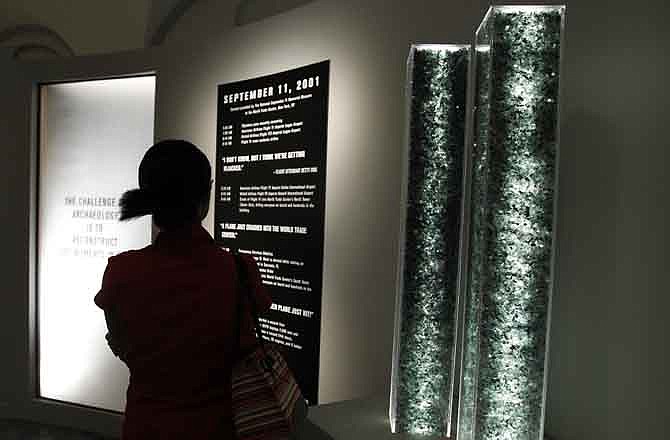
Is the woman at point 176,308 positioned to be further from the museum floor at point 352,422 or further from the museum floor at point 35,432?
the museum floor at point 35,432

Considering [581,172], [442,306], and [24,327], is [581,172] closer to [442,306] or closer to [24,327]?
[442,306]

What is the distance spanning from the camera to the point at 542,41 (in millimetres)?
1557

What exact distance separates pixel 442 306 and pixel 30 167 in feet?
13.2

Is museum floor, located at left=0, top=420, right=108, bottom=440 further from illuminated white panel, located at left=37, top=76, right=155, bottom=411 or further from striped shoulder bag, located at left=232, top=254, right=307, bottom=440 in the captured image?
striped shoulder bag, located at left=232, top=254, right=307, bottom=440

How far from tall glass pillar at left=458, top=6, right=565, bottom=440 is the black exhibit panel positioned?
160 cm

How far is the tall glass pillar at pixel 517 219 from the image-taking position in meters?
1.56

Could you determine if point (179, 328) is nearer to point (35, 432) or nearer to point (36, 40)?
point (35, 432)

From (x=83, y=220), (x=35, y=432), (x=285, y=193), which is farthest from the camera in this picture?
(x=83, y=220)

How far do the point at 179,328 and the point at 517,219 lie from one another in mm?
968

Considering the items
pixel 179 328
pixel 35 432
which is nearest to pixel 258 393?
pixel 179 328

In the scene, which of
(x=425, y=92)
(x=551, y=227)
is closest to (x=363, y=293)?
(x=425, y=92)

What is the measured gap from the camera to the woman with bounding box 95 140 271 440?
1484 mm

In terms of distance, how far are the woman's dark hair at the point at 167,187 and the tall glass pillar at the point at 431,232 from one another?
30.8 inches

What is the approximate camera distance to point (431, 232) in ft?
6.37
